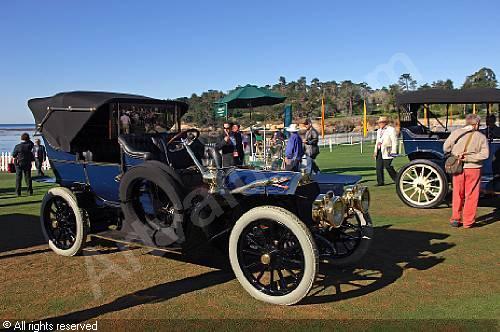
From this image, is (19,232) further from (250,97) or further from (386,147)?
(250,97)

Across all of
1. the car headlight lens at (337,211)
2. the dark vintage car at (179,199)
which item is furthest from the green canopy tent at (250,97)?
the car headlight lens at (337,211)

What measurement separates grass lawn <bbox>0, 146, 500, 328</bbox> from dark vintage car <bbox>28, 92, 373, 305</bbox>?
0.88 feet

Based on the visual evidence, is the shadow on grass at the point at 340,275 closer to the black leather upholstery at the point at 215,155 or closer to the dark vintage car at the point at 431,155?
the black leather upholstery at the point at 215,155

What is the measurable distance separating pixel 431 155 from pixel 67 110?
242 inches

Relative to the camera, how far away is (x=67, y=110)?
223 inches

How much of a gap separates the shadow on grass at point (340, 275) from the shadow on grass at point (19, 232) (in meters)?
2.05

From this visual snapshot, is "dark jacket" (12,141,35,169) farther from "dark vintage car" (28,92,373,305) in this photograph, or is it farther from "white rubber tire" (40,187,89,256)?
"white rubber tire" (40,187,89,256)

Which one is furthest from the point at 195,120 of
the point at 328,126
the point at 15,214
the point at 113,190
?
the point at 113,190

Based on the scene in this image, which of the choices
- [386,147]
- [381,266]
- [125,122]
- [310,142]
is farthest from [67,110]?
[386,147]

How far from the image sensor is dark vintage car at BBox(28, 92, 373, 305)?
13.6 ft

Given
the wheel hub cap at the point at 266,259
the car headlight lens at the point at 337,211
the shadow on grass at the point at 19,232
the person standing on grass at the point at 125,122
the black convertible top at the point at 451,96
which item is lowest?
the shadow on grass at the point at 19,232

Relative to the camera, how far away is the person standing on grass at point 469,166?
263 inches

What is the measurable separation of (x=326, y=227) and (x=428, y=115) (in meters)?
5.72

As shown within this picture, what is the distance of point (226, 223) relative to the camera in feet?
15.5
